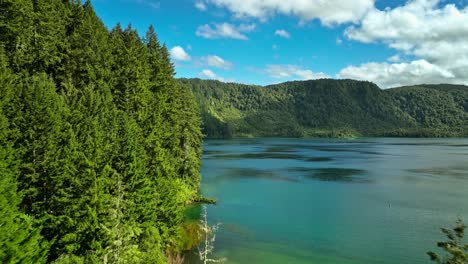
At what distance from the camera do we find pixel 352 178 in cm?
8812

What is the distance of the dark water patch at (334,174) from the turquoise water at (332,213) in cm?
26

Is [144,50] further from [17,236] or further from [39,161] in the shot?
[17,236]

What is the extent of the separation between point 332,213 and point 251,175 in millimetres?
38835

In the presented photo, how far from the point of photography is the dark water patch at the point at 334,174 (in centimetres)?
8638

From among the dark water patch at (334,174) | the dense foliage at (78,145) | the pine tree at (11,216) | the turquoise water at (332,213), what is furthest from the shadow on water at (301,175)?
the pine tree at (11,216)

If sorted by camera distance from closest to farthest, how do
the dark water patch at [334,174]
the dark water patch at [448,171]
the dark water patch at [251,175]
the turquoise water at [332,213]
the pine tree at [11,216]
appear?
the pine tree at [11,216], the turquoise water at [332,213], the dark water patch at [251,175], the dark water patch at [334,174], the dark water patch at [448,171]

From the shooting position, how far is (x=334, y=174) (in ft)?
310

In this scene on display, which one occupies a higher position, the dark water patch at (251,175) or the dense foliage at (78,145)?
the dense foliage at (78,145)

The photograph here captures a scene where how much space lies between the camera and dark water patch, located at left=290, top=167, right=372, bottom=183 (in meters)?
86.4

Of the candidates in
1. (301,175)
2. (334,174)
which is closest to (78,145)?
(301,175)

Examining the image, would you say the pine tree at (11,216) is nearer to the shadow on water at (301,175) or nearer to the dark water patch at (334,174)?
the shadow on water at (301,175)

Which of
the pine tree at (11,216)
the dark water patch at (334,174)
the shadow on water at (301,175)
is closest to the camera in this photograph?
the pine tree at (11,216)

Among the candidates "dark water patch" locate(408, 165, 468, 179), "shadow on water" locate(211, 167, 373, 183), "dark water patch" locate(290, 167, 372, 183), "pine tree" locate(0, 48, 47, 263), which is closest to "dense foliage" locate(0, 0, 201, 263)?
"pine tree" locate(0, 48, 47, 263)

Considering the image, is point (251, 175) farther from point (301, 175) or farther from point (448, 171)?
point (448, 171)
